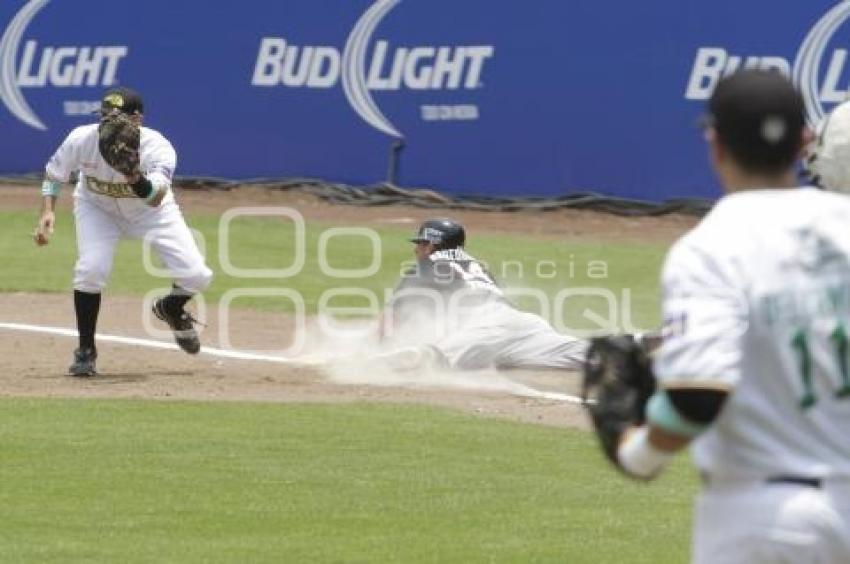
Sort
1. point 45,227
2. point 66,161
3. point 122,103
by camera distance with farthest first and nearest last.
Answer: point 45,227, point 66,161, point 122,103

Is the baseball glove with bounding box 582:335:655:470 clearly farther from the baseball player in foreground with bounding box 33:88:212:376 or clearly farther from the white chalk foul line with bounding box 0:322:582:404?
the baseball player in foreground with bounding box 33:88:212:376

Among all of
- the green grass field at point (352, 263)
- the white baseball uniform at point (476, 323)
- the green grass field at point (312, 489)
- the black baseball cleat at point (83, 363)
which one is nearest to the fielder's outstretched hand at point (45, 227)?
the black baseball cleat at point (83, 363)

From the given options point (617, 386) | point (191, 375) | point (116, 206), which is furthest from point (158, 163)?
point (617, 386)

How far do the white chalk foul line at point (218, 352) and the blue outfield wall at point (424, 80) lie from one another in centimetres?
956

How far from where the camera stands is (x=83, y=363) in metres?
12.9

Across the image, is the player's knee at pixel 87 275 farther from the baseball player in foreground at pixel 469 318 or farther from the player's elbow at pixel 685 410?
the player's elbow at pixel 685 410

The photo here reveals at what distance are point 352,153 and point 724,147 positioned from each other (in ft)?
70.6

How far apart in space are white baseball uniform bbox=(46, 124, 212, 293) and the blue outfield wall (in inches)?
419

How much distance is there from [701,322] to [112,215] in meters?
9.55

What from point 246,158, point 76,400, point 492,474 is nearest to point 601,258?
point 246,158

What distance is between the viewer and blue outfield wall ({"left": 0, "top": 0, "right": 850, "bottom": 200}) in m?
22.9

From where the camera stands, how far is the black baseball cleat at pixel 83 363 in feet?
42.2

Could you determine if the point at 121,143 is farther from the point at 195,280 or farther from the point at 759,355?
the point at 759,355

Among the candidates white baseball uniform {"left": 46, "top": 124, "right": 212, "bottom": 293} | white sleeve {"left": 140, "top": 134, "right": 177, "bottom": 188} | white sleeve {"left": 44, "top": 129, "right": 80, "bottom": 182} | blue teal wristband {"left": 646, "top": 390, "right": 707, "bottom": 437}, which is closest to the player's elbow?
blue teal wristband {"left": 646, "top": 390, "right": 707, "bottom": 437}
